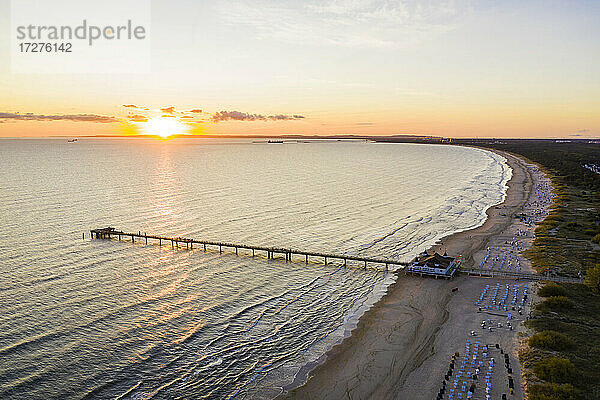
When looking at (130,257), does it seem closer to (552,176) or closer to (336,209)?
(336,209)

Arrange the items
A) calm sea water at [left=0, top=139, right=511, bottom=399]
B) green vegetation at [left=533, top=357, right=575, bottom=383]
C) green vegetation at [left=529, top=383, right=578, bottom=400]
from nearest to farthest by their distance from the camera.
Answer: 1. green vegetation at [left=529, top=383, right=578, bottom=400]
2. green vegetation at [left=533, top=357, right=575, bottom=383]
3. calm sea water at [left=0, top=139, right=511, bottom=399]

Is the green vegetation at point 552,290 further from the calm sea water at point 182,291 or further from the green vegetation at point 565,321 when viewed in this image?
the calm sea water at point 182,291

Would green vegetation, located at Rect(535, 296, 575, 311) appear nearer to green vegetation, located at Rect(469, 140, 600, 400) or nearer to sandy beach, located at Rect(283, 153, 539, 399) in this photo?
green vegetation, located at Rect(469, 140, 600, 400)

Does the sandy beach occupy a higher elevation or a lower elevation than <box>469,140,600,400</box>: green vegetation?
lower

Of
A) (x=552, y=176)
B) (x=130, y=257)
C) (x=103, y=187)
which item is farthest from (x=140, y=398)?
(x=552, y=176)

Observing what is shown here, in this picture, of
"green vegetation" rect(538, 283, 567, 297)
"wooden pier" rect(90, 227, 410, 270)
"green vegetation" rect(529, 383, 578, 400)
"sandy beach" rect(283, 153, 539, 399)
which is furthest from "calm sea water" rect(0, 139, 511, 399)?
"green vegetation" rect(538, 283, 567, 297)

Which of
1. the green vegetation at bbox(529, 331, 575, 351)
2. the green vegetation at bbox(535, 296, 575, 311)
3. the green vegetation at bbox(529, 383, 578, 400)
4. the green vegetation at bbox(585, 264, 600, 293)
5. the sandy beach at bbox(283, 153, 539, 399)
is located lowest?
the sandy beach at bbox(283, 153, 539, 399)
